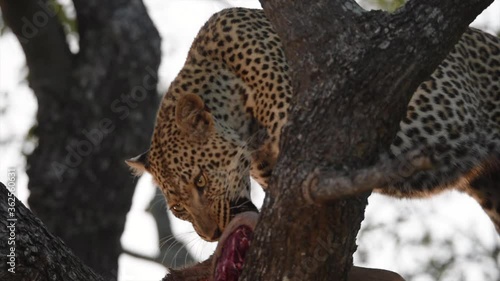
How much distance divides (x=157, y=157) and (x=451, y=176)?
5.77ft

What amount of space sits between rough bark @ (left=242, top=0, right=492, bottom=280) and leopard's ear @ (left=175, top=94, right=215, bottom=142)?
2.00 metres

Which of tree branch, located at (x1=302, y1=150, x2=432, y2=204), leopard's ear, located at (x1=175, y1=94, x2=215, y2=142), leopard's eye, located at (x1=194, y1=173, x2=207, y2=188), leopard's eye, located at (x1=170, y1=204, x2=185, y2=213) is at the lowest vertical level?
leopard's eye, located at (x1=170, y1=204, x2=185, y2=213)

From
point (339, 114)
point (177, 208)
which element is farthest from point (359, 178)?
point (177, 208)

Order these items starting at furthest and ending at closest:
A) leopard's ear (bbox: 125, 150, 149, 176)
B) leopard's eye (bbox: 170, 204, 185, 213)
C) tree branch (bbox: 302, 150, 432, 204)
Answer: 1. leopard's ear (bbox: 125, 150, 149, 176)
2. leopard's eye (bbox: 170, 204, 185, 213)
3. tree branch (bbox: 302, 150, 432, 204)

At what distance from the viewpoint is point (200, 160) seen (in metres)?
6.88

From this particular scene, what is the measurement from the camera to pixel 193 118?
268 inches

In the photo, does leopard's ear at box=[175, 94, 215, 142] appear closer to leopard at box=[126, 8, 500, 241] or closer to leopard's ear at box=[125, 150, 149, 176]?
leopard at box=[126, 8, 500, 241]

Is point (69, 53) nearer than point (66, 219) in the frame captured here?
No

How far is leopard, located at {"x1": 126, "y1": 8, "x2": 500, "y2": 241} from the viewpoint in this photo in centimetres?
646

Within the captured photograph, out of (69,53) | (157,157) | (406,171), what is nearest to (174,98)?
(157,157)

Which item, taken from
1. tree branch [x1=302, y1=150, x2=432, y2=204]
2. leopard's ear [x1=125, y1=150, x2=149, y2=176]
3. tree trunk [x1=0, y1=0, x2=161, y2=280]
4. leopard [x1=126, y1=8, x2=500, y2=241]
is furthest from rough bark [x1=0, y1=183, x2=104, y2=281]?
tree trunk [x1=0, y1=0, x2=161, y2=280]

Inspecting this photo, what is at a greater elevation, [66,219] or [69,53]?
[69,53]

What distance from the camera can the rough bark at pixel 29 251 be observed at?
4.69 metres

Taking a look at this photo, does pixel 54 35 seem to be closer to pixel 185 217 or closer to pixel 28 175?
pixel 28 175
